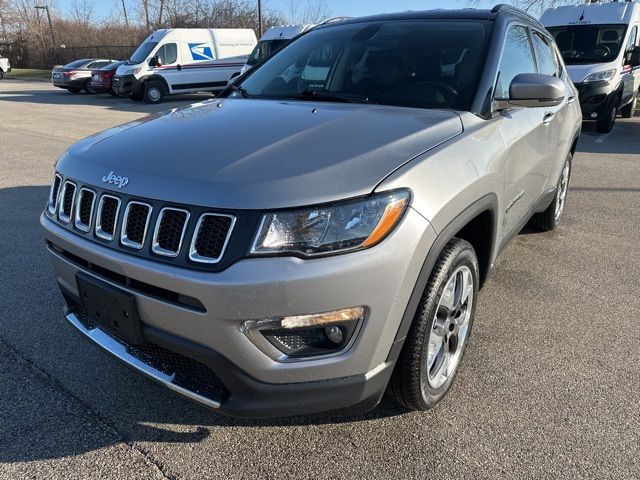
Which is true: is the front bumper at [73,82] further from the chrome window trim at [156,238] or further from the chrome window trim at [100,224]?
the chrome window trim at [156,238]

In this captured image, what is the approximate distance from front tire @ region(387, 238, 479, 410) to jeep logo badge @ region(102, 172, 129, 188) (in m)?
1.25

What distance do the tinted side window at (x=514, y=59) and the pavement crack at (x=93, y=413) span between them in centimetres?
243

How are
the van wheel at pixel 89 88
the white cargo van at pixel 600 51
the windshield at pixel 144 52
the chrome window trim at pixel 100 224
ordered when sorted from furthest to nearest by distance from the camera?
the van wheel at pixel 89 88 < the windshield at pixel 144 52 < the white cargo van at pixel 600 51 < the chrome window trim at pixel 100 224

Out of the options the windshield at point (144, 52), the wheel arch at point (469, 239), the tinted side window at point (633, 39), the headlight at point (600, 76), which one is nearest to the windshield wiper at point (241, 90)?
the wheel arch at point (469, 239)

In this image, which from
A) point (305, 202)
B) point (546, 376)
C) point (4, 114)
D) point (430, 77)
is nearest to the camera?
point (305, 202)

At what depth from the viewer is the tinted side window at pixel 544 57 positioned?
3.89 m

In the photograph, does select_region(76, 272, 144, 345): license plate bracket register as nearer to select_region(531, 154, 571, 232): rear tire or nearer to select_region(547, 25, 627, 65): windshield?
select_region(531, 154, 571, 232): rear tire

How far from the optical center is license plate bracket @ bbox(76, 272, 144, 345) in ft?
6.55

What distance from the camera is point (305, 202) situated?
1796mm

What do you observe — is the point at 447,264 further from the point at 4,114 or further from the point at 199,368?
the point at 4,114

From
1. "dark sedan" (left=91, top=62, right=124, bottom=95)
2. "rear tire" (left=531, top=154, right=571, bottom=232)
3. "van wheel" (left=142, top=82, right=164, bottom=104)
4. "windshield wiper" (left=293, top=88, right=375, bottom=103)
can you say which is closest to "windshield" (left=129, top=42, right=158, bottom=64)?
"van wheel" (left=142, top=82, right=164, bottom=104)

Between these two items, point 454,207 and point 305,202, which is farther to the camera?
point 454,207

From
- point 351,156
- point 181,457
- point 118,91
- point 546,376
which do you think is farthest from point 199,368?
point 118,91

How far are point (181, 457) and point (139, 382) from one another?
62 centimetres
